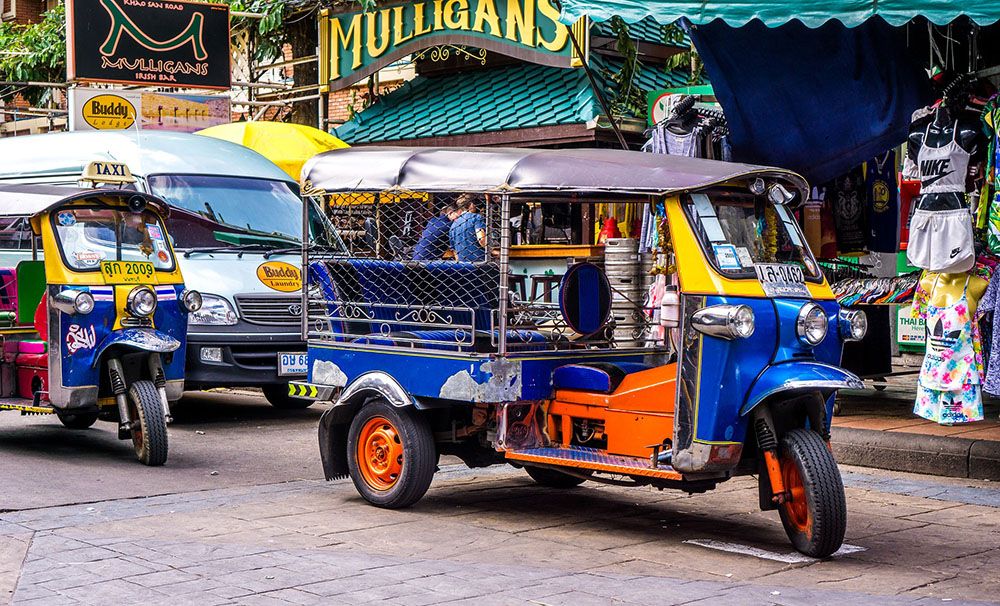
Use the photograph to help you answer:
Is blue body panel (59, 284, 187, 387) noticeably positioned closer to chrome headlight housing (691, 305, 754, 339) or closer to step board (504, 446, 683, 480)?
step board (504, 446, 683, 480)

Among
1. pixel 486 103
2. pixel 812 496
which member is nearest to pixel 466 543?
pixel 812 496

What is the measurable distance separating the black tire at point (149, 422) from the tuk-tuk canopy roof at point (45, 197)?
52.4 inches

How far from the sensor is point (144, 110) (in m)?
18.4

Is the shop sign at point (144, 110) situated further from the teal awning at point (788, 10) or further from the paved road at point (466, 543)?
the teal awning at point (788, 10)

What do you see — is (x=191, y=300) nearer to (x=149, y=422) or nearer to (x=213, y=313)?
→ (x=149, y=422)

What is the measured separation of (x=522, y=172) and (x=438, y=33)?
10.2 meters

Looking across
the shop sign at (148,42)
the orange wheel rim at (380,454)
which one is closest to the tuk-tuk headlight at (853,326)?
the orange wheel rim at (380,454)

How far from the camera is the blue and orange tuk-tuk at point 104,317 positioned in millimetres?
8883

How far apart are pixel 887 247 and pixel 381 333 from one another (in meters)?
4.91

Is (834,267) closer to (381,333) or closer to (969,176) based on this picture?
(969,176)

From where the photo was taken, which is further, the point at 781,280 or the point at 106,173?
the point at 106,173

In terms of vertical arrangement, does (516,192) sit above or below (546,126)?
below

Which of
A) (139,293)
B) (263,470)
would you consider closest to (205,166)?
(139,293)

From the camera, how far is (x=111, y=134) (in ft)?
40.3
